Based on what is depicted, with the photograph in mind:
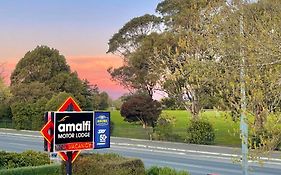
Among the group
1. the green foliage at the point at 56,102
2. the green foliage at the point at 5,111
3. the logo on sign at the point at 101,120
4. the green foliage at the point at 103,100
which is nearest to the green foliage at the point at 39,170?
the logo on sign at the point at 101,120

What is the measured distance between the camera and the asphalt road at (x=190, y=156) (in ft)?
72.7

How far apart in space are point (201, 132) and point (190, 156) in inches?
225

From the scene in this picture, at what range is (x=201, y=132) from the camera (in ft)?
110

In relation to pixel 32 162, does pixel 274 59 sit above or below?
above

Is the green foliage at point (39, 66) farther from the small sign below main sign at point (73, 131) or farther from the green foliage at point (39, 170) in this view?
the small sign below main sign at point (73, 131)

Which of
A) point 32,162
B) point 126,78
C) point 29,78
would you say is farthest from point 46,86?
point 32,162

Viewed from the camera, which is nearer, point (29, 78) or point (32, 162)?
point (32, 162)

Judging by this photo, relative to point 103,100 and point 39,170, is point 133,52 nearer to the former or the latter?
point 103,100

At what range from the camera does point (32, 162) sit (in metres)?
17.7

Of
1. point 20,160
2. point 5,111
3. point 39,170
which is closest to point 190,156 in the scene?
point 20,160

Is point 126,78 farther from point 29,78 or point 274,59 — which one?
point 274,59

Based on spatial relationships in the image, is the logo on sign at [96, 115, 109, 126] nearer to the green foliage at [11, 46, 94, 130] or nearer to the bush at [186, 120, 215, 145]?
the bush at [186, 120, 215, 145]

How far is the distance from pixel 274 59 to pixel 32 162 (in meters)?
11.6

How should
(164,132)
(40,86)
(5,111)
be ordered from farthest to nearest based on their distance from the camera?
1. (40,86)
2. (5,111)
3. (164,132)
